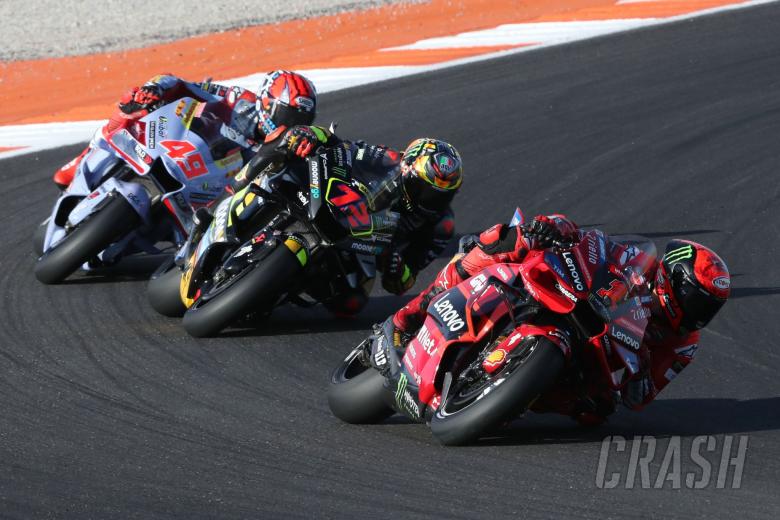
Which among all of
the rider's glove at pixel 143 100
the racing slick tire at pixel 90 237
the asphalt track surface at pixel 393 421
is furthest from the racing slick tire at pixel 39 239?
the rider's glove at pixel 143 100

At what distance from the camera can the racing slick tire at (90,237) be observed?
8.98m

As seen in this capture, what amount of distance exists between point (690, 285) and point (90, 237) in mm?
4281

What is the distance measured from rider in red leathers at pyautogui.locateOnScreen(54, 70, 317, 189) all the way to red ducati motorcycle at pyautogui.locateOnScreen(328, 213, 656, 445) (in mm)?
2858

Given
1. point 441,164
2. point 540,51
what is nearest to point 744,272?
point 441,164

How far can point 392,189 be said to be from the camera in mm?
8125

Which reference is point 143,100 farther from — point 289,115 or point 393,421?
point 393,421

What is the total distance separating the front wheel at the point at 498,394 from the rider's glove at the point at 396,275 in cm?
216

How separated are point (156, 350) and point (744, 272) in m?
4.62

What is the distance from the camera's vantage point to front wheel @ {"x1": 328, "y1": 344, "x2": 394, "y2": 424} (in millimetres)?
6594

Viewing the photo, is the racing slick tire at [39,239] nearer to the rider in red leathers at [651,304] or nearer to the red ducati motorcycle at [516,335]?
the rider in red leathers at [651,304]

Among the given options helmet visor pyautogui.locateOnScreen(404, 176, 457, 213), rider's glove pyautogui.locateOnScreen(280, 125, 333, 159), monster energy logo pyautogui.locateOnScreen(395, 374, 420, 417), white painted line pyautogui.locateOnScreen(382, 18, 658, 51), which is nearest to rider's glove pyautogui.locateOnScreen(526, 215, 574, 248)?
monster energy logo pyautogui.locateOnScreen(395, 374, 420, 417)

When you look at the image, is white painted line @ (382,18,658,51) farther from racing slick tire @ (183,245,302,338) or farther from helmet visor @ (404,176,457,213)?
racing slick tire @ (183,245,302,338)

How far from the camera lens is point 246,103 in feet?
31.9

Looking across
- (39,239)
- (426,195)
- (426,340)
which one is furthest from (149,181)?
(426,340)
